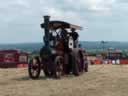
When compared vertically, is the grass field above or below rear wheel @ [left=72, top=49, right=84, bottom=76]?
below

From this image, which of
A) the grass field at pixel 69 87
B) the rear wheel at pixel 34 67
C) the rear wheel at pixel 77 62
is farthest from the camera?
the rear wheel at pixel 77 62

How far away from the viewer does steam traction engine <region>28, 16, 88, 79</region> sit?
2075 centimetres

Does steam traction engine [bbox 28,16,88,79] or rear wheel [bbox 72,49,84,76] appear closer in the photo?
steam traction engine [bbox 28,16,88,79]

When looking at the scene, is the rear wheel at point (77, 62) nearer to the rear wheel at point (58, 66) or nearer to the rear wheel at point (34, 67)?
the rear wheel at point (58, 66)

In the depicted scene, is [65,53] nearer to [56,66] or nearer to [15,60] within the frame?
[56,66]

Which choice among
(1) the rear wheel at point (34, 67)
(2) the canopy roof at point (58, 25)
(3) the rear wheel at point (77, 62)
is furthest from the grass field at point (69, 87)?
(2) the canopy roof at point (58, 25)

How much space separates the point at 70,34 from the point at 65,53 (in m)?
1.35

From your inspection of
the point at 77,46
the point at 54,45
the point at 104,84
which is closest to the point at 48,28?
the point at 54,45

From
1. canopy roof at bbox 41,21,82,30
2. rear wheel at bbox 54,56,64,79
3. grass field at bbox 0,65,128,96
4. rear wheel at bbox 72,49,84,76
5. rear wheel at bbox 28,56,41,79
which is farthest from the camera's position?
rear wheel at bbox 72,49,84,76

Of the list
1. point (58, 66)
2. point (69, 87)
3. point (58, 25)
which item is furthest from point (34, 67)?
point (69, 87)

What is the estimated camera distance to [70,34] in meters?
22.9

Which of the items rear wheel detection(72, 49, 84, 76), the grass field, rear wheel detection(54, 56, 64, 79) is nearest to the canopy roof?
rear wheel detection(72, 49, 84, 76)

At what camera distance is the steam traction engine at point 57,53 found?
20750mm

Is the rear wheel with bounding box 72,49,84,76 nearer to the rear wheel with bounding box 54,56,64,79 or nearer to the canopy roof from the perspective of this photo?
the rear wheel with bounding box 54,56,64,79
